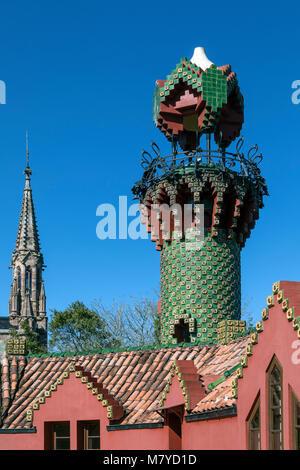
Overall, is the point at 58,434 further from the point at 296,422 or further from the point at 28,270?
the point at 28,270

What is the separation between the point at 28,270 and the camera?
92.0 m

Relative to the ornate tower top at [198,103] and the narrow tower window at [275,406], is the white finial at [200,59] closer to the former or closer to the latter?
the ornate tower top at [198,103]

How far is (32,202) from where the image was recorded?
92688mm

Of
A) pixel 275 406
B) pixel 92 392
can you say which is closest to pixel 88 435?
pixel 92 392

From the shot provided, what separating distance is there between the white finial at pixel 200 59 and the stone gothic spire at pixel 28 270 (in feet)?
208

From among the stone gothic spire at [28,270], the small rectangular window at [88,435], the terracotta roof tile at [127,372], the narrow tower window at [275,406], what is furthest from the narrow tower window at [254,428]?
the stone gothic spire at [28,270]

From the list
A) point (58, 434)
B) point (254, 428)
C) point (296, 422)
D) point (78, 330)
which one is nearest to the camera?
point (296, 422)

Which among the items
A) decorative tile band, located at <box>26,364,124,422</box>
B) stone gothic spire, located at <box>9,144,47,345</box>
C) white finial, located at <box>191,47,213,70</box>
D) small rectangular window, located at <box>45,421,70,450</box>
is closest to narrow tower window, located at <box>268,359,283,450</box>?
decorative tile band, located at <box>26,364,124,422</box>

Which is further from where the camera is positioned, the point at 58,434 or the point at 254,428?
the point at 58,434

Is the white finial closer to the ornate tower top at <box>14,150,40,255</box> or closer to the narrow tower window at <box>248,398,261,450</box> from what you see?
the narrow tower window at <box>248,398,261,450</box>

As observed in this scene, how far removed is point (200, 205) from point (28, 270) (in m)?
65.6

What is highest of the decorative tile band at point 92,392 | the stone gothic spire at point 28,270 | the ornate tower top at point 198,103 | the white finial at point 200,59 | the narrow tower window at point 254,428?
the stone gothic spire at point 28,270

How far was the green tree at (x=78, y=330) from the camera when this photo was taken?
55.2 metres

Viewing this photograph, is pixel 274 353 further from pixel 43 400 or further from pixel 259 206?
pixel 259 206
